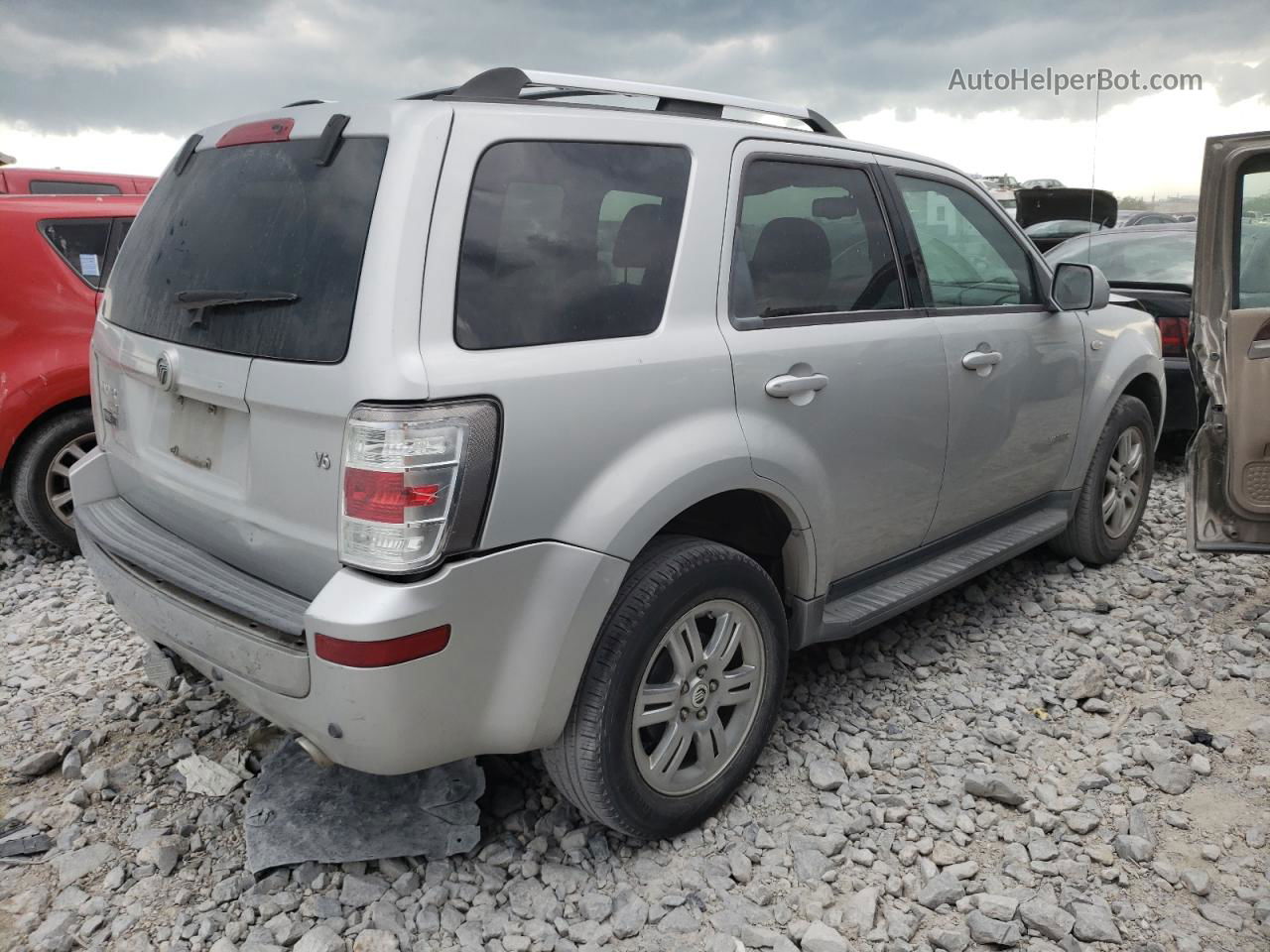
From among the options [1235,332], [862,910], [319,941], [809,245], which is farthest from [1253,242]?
[319,941]

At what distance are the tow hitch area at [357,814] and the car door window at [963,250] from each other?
2212 mm

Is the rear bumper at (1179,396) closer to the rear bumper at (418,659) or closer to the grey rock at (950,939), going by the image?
the grey rock at (950,939)

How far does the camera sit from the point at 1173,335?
5.88 m

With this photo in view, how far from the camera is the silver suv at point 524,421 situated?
2092 mm

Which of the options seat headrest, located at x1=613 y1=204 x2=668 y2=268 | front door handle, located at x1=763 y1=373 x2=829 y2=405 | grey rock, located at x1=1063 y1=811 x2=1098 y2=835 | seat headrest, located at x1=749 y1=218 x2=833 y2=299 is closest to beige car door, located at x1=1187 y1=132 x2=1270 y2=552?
grey rock, located at x1=1063 y1=811 x2=1098 y2=835

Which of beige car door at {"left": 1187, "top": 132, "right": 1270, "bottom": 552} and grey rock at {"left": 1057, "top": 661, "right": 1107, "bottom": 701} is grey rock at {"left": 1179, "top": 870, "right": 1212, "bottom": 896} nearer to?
grey rock at {"left": 1057, "top": 661, "right": 1107, "bottom": 701}

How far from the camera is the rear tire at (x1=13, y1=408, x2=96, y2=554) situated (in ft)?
15.9

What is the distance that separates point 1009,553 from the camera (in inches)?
151

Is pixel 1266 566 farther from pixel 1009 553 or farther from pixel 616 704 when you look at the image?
pixel 616 704

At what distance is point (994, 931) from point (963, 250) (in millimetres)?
2336

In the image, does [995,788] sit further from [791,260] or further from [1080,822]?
[791,260]

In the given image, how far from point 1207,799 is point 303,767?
104 inches

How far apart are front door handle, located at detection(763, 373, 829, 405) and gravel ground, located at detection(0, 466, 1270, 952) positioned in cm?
115

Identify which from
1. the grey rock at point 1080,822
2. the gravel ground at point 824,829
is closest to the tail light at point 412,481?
the gravel ground at point 824,829
